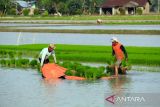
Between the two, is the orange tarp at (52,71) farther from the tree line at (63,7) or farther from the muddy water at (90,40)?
the tree line at (63,7)

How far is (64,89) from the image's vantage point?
21.2 m

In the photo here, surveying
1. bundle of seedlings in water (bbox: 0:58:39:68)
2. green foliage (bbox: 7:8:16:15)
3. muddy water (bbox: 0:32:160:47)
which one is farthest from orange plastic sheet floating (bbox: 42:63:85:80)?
green foliage (bbox: 7:8:16:15)

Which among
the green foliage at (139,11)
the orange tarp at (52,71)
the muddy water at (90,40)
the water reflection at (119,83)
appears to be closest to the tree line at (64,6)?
the green foliage at (139,11)

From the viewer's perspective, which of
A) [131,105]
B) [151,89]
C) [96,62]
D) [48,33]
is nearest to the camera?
[131,105]

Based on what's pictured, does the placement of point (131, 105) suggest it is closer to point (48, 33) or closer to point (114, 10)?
point (48, 33)

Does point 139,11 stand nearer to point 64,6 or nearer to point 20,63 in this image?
point 64,6

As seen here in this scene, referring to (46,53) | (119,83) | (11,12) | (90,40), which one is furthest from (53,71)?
(11,12)

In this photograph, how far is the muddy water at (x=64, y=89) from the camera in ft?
60.2

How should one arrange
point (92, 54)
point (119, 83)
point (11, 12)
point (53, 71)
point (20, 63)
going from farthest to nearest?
point (11, 12) → point (92, 54) → point (20, 63) → point (53, 71) → point (119, 83)

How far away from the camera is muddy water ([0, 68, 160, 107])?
1836 cm

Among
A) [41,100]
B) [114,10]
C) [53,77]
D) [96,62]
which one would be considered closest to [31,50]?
[96,62]

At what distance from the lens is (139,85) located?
71.2 ft

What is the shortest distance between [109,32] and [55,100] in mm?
40352

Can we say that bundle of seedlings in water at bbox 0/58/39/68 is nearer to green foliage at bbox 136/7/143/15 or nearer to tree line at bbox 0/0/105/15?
tree line at bbox 0/0/105/15
